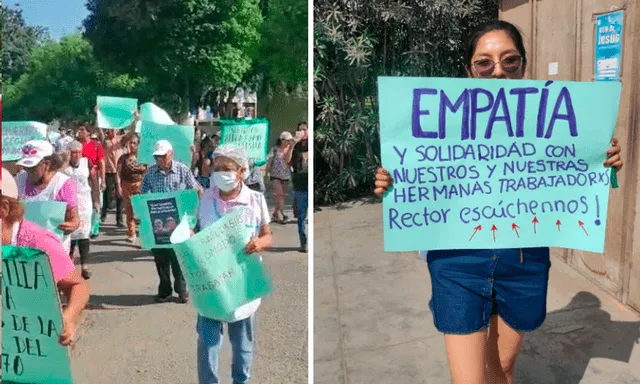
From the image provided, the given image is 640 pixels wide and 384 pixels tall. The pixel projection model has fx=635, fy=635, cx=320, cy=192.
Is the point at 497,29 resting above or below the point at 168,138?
above

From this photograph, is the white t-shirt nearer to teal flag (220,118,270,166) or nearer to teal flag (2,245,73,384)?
teal flag (220,118,270,166)

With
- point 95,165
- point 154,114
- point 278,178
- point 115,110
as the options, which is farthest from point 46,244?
point 278,178

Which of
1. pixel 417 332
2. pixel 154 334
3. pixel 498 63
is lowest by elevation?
pixel 154 334

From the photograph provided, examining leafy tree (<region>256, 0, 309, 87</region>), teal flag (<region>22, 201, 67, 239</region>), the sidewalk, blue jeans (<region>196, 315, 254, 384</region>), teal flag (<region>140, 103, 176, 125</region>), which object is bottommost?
the sidewalk

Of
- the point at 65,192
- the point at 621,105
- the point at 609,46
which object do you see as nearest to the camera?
the point at 65,192

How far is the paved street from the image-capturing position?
420 cm

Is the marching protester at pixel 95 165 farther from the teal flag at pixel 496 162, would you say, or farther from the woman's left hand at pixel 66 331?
the teal flag at pixel 496 162

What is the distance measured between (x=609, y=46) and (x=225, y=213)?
10.4 ft

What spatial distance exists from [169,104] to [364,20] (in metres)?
5.42

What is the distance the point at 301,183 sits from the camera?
7.36 metres

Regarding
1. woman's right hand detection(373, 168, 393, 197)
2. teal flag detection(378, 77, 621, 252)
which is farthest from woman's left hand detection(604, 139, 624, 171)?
woman's right hand detection(373, 168, 393, 197)

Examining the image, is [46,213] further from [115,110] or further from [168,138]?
[168,138]

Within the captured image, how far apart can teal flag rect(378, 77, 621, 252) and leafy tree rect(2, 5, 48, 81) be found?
74.5 inches

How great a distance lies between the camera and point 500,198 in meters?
2.57
